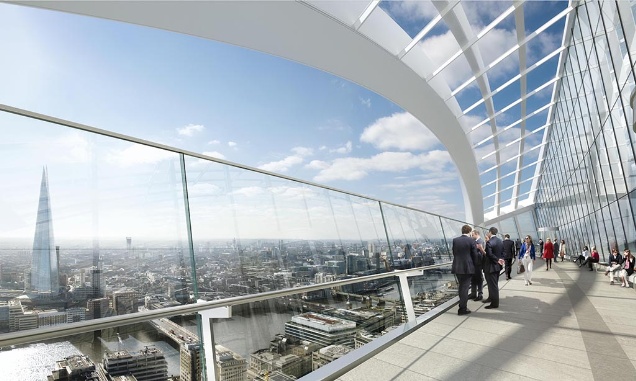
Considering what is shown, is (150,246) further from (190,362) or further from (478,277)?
A: (478,277)

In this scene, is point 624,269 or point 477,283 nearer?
point 477,283

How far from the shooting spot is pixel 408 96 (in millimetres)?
14320

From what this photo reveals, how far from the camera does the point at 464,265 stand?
6.40 meters

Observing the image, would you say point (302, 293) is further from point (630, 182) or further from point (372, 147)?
point (372, 147)

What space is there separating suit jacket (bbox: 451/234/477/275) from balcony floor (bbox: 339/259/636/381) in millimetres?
755

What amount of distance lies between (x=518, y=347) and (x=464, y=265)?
7.28 feet

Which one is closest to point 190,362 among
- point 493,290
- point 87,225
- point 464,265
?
point 87,225

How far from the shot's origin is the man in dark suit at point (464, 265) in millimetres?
6184

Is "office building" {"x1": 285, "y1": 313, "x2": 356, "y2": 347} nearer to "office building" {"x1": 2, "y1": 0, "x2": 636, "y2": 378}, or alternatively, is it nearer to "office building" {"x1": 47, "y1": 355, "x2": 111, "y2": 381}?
"office building" {"x1": 2, "y1": 0, "x2": 636, "y2": 378}

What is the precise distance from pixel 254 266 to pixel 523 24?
46.6 feet

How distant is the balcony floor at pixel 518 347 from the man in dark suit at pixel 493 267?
220 millimetres

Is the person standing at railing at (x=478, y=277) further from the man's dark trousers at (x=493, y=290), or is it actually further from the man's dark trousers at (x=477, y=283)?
the man's dark trousers at (x=493, y=290)

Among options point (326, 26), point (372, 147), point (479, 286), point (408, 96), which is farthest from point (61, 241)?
point (372, 147)

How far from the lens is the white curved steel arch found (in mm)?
7441
